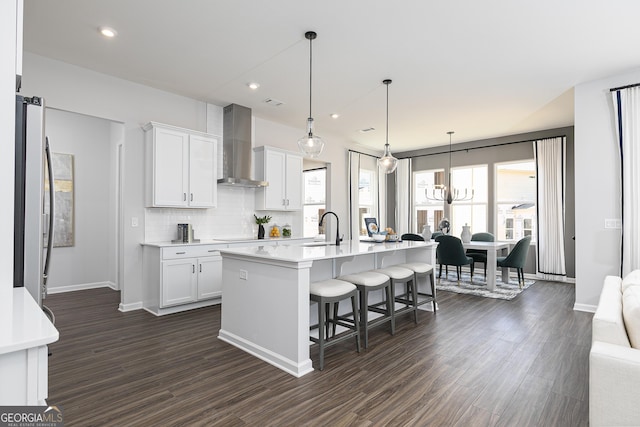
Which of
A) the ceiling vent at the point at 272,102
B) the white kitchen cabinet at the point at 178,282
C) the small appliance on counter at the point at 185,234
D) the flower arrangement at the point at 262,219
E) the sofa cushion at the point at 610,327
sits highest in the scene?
the ceiling vent at the point at 272,102

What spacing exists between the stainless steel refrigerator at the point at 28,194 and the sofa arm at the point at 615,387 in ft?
8.48

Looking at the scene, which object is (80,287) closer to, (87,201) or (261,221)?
(87,201)

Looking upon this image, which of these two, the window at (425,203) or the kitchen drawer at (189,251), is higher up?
the window at (425,203)

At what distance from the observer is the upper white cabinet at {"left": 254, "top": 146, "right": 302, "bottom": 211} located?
18.8 ft

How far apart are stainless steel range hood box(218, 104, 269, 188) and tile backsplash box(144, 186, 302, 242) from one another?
356mm

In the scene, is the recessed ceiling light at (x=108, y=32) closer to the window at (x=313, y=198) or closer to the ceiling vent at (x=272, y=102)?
the ceiling vent at (x=272, y=102)

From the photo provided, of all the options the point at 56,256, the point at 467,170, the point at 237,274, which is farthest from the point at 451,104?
the point at 56,256

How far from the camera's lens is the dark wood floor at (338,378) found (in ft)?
7.06

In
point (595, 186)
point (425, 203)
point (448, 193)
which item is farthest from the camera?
point (425, 203)

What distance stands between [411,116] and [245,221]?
3.25 m

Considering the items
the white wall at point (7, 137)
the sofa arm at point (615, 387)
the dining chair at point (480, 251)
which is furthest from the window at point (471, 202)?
the white wall at point (7, 137)

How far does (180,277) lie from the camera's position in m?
4.38

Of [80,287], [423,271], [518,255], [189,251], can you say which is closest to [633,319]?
[423,271]

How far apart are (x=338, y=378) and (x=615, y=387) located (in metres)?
1.66
